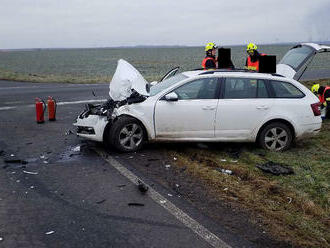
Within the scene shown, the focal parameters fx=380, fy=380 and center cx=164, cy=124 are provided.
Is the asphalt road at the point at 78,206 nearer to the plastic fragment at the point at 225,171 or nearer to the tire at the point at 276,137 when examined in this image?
the plastic fragment at the point at 225,171

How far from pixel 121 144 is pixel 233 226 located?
3502 millimetres

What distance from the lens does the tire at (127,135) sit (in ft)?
24.5

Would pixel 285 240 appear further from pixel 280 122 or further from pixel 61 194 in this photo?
pixel 280 122

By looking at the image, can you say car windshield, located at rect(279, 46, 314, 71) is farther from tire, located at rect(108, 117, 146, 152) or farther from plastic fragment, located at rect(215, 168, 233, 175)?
tire, located at rect(108, 117, 146, 152)

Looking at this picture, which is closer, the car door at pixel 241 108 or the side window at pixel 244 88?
the car door at pixel 241 108

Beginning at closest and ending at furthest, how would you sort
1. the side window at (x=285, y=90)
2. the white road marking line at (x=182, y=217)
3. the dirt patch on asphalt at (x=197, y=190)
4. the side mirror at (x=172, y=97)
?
the white road marking line at (x=182, y=217), the dirt patch on asphalt at (x=197, y=190), the side mirror at (x=172, y=97), the side window at (x=285, y=90)

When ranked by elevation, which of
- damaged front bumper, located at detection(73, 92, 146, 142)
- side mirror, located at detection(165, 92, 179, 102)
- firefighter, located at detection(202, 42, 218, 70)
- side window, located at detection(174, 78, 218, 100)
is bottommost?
damaged front bumper, located at detection(73, 92, 146, 142)

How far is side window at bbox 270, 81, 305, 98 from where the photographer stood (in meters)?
7.82

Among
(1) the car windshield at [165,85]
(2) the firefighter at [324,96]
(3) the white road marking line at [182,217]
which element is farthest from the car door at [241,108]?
(2) the firefighter at [324,96]

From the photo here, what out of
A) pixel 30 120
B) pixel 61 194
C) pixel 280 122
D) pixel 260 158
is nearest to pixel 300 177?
pixel 260 158

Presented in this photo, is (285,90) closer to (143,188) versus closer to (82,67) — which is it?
(143,188)

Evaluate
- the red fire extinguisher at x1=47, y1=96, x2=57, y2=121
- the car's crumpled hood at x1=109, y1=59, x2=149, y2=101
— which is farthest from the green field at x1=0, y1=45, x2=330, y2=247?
the red fire extinguisher at x1=47, y1=96, x2=57, y2=121

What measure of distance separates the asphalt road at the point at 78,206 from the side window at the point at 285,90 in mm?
3338

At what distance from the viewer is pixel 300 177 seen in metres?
6.40
